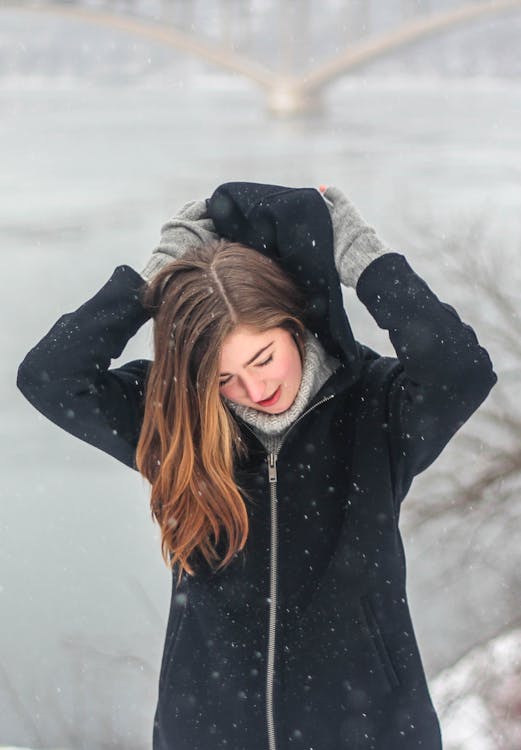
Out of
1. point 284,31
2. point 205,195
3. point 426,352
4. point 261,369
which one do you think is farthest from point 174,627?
point 284,31

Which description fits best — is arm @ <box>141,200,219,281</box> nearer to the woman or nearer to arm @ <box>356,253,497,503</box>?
the woman

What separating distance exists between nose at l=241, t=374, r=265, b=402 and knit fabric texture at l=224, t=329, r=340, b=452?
0.05 meters

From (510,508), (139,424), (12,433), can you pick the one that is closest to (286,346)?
(139,424)

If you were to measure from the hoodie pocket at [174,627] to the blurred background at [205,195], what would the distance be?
1.48 m

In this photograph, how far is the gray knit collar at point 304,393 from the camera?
103cm

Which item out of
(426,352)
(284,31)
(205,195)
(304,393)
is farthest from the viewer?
(284,31)

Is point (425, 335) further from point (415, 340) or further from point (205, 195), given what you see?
point (205, 195)

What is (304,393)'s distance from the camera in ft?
3.34

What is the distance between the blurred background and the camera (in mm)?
6594

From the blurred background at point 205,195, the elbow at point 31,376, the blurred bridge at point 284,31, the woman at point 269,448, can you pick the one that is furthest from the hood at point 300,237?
the blurred bridge at point 284,31

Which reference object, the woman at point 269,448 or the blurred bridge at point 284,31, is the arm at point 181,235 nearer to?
the woman at point 269,448

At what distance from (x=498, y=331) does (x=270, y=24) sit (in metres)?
8.80

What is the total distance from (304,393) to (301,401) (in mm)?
10

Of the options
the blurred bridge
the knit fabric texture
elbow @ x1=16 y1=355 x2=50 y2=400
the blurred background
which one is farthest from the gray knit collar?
the blurred bridge
